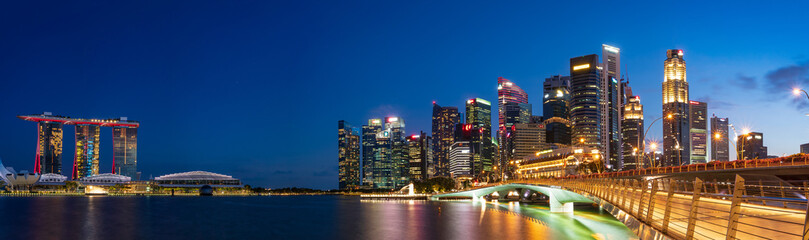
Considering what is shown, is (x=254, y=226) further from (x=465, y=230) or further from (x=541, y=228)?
(x=541, y=228)

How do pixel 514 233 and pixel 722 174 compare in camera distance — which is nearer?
pixel 514 233

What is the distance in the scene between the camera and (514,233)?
5631 centimetres

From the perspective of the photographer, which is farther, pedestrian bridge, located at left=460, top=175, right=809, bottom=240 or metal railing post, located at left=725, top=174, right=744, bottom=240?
pedestrian bridge, located at left=460, top=175, right=809, bottom=240

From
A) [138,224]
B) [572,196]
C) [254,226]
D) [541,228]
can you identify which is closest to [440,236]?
[541,228]

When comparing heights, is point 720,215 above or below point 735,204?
below

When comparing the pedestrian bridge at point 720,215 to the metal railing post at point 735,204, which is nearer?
the metal railing post at point 735,204

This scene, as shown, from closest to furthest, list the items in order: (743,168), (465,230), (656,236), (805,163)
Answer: (656,236)
(805,163)
(743,168)
(465,230)

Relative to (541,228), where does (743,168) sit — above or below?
above

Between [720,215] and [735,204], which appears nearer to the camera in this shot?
[735,204]

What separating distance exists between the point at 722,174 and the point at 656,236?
62.8m

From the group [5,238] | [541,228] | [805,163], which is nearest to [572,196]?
[541,228]

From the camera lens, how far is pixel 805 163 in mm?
52969

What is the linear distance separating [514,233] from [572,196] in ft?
67.3

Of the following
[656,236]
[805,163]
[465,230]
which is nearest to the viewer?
[656,236]
